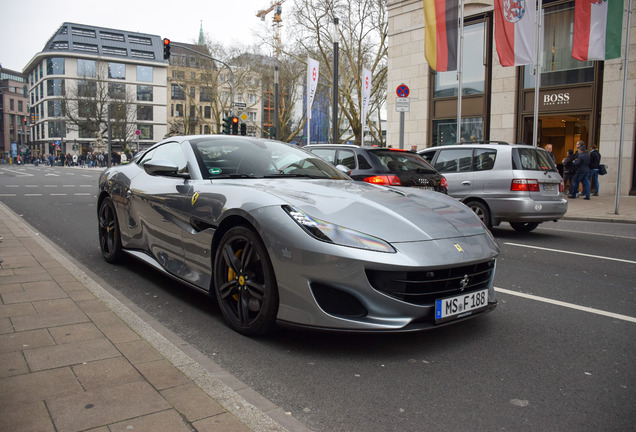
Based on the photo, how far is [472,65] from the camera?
22.8 metres

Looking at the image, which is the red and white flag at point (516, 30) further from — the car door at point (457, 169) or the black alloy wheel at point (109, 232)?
the black alloy wheel at point (109, 232)

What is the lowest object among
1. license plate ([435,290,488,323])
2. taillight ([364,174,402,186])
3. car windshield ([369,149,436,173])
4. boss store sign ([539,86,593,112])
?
license plate ([435,290,488,323])

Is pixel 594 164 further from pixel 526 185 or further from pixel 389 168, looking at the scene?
pixel 389 168

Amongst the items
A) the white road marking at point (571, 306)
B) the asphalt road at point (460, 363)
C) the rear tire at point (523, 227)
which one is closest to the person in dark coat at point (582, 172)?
the rear tire at point (523, 227)

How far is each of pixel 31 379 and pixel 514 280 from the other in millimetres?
4496

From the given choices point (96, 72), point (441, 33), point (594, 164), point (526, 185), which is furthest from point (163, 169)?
point (96, 72)

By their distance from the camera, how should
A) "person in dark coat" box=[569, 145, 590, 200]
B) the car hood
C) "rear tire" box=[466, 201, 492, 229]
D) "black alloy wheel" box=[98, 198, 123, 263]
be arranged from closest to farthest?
the car hood
"black alloy wheel" box=[98, 198, 123, 263]
"rear tire" box=[466, 201, 492, 229]
"person in dark coat" box=[569, 145, 590, 200]

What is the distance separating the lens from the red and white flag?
1598 cm

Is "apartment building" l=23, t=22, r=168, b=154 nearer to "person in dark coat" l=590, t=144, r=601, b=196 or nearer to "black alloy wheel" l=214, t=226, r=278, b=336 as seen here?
"person in dark coat" l=590, t=144, r=601, b=196

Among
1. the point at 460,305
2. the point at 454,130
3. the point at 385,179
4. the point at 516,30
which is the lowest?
the point at 460,305

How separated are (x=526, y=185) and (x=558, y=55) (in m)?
13.6

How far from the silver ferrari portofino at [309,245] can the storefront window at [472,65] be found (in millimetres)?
19635

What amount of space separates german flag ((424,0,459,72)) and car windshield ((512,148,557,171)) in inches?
360


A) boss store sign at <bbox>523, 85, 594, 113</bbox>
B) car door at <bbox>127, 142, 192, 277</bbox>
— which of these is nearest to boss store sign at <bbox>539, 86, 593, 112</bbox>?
boss store sign at <bbox>523, 85, 594, 113</bbox>
